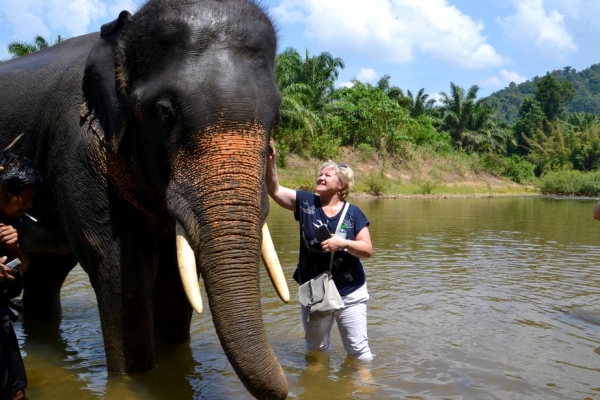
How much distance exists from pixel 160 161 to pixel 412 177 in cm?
3664

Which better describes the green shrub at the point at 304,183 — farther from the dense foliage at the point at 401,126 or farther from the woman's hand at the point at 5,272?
the woman's hand at the point at 5,272

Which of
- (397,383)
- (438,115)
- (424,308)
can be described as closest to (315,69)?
(438,115)

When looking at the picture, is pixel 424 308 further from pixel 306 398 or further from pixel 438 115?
pixel 438 115

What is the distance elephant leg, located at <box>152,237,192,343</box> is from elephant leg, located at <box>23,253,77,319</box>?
156cm

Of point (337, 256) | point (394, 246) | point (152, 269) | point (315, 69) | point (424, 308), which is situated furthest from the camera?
point (315, 69)

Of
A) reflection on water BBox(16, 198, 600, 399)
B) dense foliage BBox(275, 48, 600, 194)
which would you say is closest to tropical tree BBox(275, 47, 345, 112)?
dense foliage BBox(275, 48, 600, 194)

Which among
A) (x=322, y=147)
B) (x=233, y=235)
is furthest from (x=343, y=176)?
(x=322, y=147)

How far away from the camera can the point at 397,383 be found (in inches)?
185

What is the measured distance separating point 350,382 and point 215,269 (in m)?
2.07

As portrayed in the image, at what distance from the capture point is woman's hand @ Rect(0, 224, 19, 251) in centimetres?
A: 322

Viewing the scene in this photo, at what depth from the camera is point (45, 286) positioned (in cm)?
631

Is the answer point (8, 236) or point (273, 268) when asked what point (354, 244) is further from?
point (8, 236)

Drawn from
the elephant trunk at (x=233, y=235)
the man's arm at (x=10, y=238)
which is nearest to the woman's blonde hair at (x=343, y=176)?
the elephant trunk at (x=233, y=235)

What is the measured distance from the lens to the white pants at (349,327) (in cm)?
468
